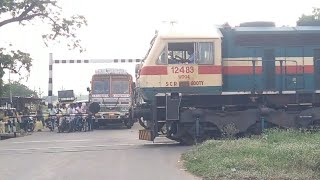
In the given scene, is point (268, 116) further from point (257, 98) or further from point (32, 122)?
point (32, 122)

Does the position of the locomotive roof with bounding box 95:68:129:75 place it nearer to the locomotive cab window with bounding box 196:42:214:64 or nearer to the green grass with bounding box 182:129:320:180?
the locomotive cab window with bounding box 196:42:214:64

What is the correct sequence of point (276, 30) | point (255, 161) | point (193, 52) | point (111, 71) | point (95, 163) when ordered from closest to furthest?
1. point (255, 161)
2. point (95, 163)
3. point (193, 52)
4. point (276, 30)
5. point (111, 71)

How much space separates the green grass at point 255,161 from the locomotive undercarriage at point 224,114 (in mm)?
3110

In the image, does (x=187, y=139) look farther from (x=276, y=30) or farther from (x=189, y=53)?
(x=276, y=30)

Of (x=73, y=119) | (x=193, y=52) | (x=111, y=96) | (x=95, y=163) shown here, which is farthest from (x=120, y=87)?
(x=95, y=163)

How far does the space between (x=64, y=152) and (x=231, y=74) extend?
6.06m

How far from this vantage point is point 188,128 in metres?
15.7

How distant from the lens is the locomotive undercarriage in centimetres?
1546

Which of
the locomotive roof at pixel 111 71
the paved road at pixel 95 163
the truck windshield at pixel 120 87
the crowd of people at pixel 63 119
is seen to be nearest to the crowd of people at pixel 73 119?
the crowd of people at pixel 63 119

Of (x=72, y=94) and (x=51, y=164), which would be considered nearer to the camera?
(x=51, y=164)

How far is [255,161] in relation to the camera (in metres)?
9.73

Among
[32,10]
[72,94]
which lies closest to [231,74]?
[32,10]

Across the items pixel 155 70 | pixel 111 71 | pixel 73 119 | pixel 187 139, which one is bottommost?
pixel 187 139

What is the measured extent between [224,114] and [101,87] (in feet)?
44.5
